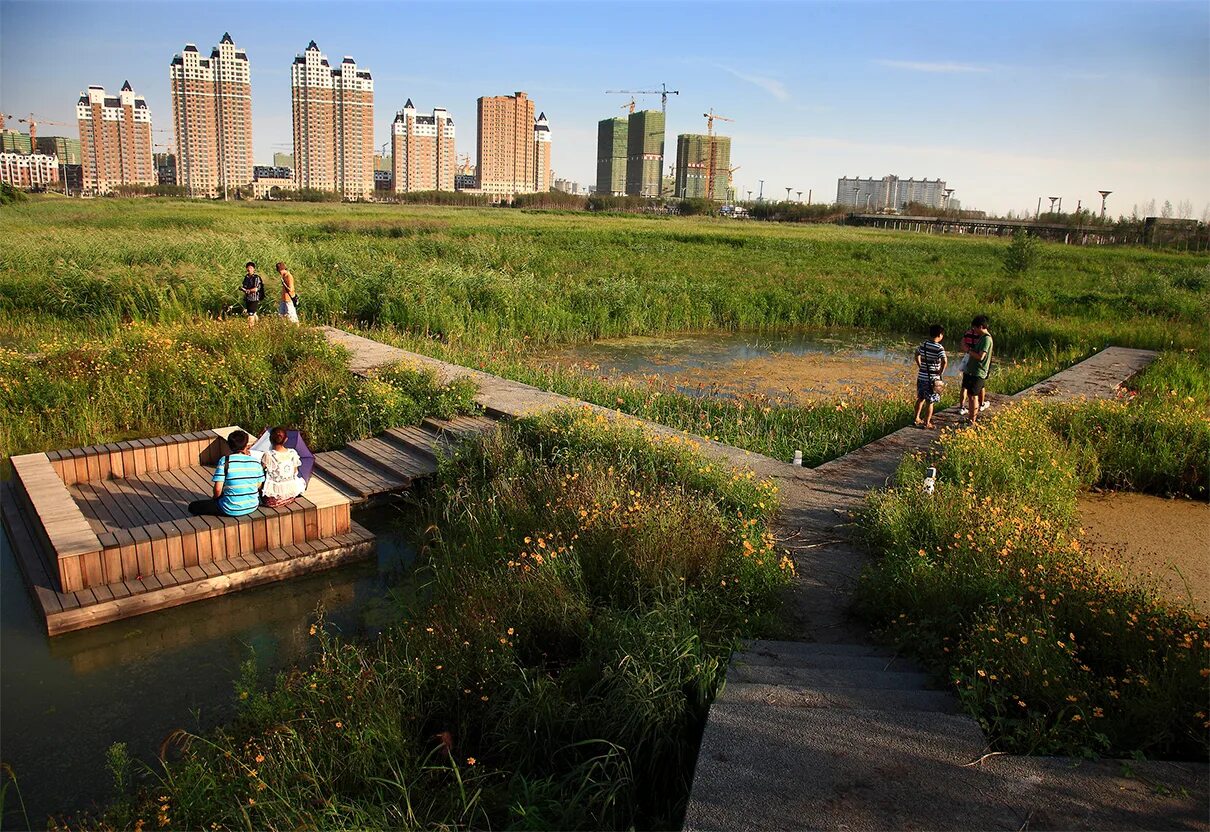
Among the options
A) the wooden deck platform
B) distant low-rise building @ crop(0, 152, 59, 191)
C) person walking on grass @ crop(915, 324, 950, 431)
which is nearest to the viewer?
the wooden deck platform

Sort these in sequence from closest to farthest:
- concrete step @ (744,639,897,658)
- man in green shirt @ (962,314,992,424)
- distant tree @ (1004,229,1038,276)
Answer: concrete step @ (744,639,897,658) → man in green shirt @ (962,314,992,424) → distant tree @ (1004,229,1038,276)

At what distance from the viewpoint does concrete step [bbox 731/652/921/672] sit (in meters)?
4.32

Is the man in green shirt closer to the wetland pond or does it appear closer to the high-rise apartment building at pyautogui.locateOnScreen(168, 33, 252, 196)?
the wetland pond

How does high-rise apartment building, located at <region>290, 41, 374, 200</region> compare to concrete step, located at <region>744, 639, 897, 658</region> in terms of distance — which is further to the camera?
high-rise apartment building, located at <region>290, 41, 374, 200</region>

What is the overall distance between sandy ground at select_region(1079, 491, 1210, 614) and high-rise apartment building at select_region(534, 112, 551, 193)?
150m

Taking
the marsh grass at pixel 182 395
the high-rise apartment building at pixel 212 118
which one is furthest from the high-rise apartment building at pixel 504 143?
the marsh grass at pixel 182 395

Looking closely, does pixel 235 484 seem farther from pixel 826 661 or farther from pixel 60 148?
pixel 60 148

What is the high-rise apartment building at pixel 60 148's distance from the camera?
503ft

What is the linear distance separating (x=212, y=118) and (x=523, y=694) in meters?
123

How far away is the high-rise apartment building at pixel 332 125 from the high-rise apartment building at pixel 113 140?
2352 cm

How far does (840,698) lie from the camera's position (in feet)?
12.2

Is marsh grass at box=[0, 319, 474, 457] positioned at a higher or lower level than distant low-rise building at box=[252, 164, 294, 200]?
lower

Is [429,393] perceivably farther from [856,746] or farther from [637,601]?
[856,746]

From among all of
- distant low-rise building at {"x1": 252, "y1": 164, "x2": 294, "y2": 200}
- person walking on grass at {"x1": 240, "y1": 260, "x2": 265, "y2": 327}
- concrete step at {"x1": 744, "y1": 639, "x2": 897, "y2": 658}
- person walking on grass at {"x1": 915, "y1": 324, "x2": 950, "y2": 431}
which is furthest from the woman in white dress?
distant low-rise building at {"x1": 252, "y1": 164, "x2": 294, "y2": 200}
